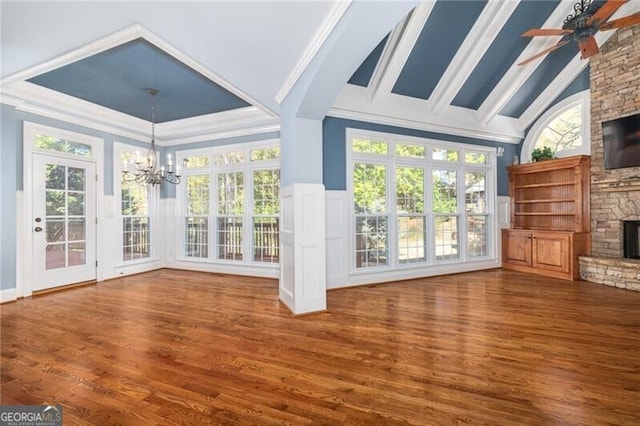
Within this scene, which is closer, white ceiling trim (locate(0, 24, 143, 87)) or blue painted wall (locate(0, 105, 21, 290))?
white ceiling trim (locate(0, 24, 143, 87))

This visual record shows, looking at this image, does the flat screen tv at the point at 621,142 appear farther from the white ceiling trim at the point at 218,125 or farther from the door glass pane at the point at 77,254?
the door glass pane at the point at 77,254

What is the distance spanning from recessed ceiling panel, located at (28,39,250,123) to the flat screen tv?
6128mm

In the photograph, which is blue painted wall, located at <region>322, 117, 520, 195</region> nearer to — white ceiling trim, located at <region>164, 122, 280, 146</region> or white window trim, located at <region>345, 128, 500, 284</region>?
white window trim, located at <region>345, 128, 500, 284</region>

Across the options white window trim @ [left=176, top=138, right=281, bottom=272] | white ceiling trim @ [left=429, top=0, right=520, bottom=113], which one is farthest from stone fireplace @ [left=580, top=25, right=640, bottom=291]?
white window trim @ [left=176, top=138, right=281, bottom=272]

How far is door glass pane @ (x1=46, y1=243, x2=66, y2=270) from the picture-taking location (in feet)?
14.9

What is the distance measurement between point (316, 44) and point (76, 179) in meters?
4.61

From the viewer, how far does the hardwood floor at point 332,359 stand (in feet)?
5.89

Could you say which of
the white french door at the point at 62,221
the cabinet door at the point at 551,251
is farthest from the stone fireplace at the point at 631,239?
the white french door at the point at 62,221

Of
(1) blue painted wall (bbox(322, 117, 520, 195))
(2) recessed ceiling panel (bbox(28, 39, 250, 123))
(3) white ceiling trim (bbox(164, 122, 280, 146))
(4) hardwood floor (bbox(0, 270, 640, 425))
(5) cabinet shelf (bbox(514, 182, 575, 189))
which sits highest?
(2) recessed ceiling panel (bbox(28, 39, 250, 123))

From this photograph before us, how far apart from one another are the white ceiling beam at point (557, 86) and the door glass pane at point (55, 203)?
8.71 m

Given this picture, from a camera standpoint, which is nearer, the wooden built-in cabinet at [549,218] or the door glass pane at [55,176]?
the door glass pane at [55,176]

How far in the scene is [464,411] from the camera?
1.77 metres

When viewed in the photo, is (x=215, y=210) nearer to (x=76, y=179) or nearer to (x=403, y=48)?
(x=76, y=179)

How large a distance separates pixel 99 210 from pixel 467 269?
270 inches
